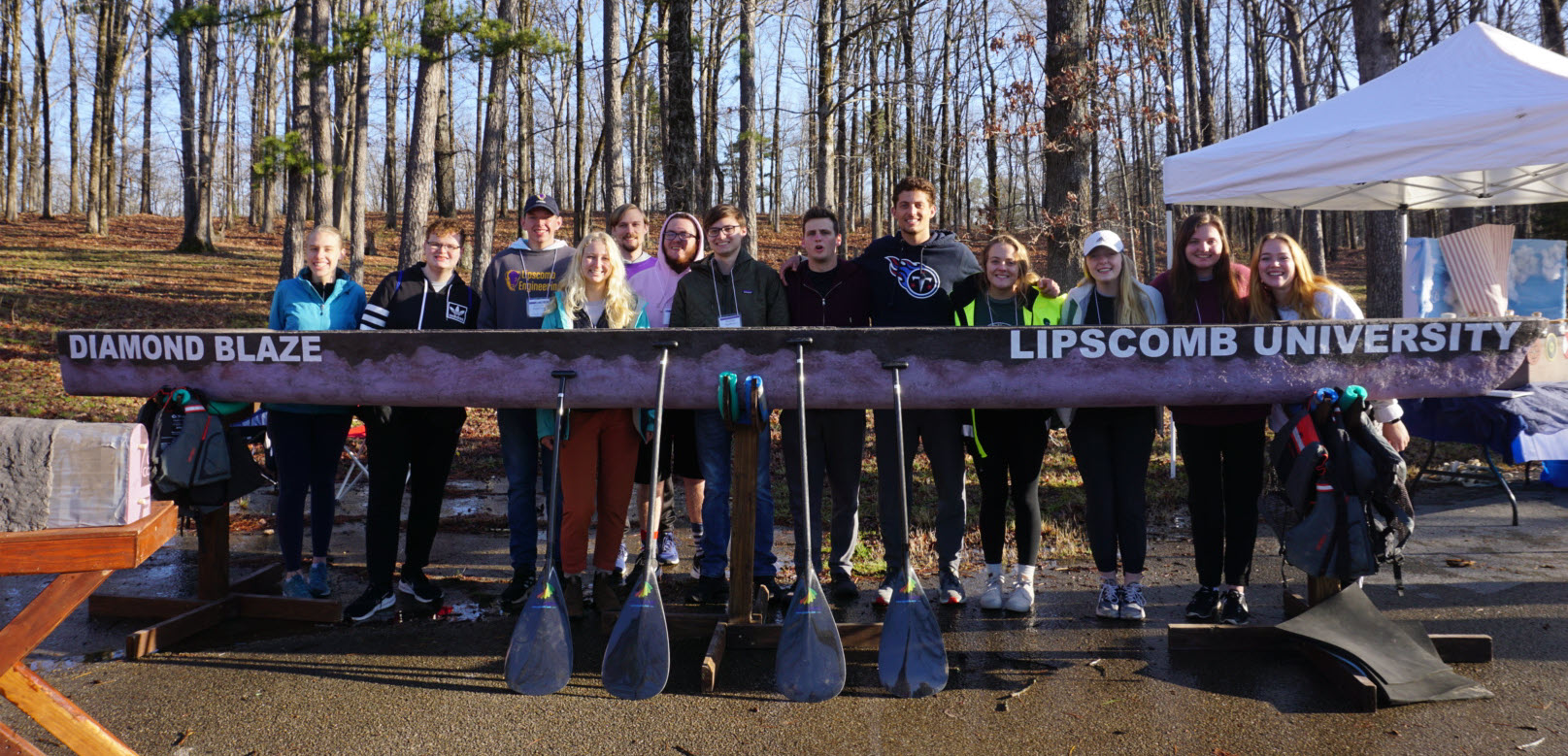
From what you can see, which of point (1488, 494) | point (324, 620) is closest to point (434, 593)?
point (324, 620)

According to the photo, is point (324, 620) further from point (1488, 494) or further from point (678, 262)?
point (1488, 494)

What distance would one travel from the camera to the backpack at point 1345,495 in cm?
371

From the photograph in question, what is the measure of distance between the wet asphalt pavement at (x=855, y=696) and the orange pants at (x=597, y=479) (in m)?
0.52

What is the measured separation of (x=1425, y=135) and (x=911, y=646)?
5.03 metres

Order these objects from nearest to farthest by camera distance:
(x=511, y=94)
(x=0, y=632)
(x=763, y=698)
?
(x=0, y=632) → (x=763, y=698) → (x=511, y=94)

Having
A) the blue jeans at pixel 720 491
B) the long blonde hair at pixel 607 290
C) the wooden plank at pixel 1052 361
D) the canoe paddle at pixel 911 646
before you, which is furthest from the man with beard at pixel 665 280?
the canoe paddle at pixel 911 646

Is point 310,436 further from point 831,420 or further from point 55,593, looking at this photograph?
point 831,420

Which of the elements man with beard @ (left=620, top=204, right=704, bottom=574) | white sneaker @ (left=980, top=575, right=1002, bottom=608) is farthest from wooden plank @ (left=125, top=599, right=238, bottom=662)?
white sneaker @ (left=980, top=575, right=1002, bottom=608)

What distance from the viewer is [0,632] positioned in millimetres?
2635

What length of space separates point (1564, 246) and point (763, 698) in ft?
25.3

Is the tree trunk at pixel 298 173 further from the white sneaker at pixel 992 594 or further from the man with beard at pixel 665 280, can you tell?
the white sneaker at pixel 992 594

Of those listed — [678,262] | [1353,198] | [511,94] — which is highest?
[511,94]

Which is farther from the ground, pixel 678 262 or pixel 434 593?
pixel 678 262

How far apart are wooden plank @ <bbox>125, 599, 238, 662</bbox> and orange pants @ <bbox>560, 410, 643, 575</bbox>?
5.12ft
